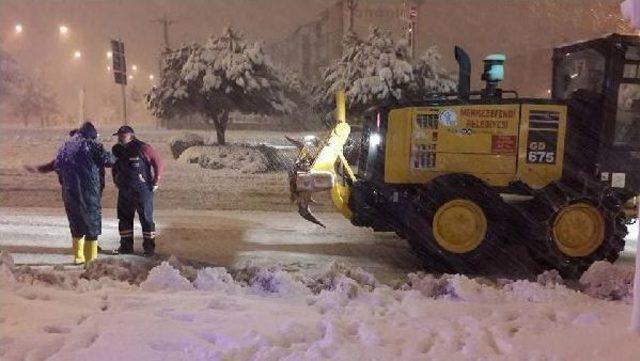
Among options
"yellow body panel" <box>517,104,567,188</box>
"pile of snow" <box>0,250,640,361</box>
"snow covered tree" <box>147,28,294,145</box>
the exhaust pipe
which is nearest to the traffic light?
"snow covered tree" <box>147,28,294,145</box>

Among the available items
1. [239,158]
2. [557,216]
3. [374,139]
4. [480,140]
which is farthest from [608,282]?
[239,158]

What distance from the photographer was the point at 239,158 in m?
18.6

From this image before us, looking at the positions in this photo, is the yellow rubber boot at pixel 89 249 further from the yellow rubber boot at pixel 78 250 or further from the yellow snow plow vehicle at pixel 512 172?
the yellow snow plow vehicle at pixel 512 172

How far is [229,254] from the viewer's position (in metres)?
8.17

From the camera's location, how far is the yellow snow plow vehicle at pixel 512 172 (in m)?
7.39

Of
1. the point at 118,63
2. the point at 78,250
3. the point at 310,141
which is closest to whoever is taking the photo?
the point at 78,250

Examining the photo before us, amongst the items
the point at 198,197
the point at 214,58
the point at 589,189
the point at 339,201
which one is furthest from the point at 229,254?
the point at 214,58

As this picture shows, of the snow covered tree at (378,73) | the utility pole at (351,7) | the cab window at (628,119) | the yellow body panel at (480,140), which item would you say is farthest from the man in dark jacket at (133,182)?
the utility pole at (351,7)

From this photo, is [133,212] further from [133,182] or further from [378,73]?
[378,73]

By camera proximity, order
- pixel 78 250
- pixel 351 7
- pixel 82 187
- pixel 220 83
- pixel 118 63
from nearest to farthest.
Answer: pixel 82 187 → pixel 78 250 → pixel 118 63 → pixel 220 83 → pixel 351 7

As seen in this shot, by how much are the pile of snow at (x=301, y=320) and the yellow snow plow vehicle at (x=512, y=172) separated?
1393mm

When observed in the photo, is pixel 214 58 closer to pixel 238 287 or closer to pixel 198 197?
pixel 198 197

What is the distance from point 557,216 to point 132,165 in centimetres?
509

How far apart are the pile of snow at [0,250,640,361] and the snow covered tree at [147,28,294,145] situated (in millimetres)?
15844
